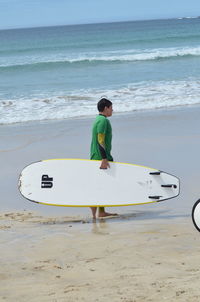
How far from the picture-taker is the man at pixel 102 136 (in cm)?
619

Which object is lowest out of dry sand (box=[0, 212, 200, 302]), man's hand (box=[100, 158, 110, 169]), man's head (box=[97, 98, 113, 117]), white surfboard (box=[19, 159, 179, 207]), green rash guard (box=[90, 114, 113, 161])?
dry sand (box=[0, 212, 200, 302])

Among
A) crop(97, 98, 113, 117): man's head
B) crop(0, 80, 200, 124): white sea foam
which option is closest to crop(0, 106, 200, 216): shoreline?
crop(0, 80, 200, 124): white sea foam

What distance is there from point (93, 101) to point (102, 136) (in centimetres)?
907

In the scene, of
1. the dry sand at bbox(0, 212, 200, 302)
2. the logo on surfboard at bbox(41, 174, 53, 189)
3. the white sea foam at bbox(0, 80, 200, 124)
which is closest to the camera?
the dry sand at bbox(0, 212, 200, 302)

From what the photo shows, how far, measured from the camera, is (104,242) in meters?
5.32

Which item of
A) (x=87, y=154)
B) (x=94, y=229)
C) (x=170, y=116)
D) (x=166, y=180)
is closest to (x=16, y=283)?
(x=94, y=229)

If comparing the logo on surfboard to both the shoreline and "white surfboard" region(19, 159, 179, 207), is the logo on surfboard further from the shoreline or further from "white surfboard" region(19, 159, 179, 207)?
the shoreline

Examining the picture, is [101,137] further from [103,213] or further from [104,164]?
[103,213]

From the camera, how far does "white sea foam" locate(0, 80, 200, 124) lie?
A: 13445 millimetres

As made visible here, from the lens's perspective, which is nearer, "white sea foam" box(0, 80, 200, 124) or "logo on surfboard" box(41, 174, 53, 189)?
"logo on surfboard" box(41, 174, 53, 189)

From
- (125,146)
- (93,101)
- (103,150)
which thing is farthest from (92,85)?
(103,150)

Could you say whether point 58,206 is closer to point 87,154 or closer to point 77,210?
point 77,210

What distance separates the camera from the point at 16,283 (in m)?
4.35

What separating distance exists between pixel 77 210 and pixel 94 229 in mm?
866
